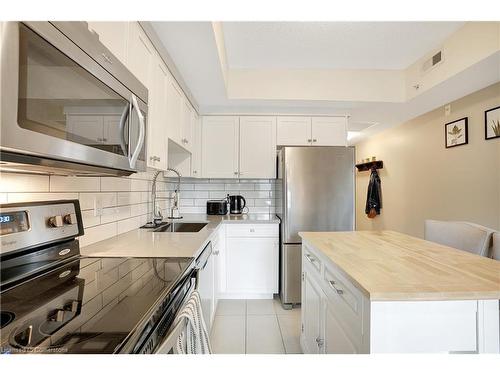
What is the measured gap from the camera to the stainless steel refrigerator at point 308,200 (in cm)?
252

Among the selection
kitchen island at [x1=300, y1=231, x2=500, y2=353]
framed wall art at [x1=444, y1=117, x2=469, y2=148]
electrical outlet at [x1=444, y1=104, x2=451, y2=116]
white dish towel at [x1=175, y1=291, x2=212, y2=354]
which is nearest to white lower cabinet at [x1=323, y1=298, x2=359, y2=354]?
kitchen island at [x1=300, y1=231, x2=500, y2=353]

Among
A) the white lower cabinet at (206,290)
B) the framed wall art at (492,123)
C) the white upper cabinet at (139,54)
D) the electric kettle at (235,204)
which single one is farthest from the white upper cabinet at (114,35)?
the framed wall art at (492,123)

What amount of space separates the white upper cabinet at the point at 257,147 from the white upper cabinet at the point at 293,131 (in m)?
0.09

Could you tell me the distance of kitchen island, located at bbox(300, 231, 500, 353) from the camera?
0.77m

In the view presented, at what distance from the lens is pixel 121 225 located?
170 cm

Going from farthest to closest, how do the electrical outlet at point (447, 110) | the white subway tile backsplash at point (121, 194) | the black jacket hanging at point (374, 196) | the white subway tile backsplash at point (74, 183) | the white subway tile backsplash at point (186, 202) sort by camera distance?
1. the black jacket hanging at point (374, 196)
2. the white subway tile backsplash at point (186, 202)
3. the electrical outlet at point (447, 110)
4. the white subway tile backsplash at point (74, 183)
5. the white subway tile backsplash at point (121, 194)

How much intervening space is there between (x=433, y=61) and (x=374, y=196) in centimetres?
269

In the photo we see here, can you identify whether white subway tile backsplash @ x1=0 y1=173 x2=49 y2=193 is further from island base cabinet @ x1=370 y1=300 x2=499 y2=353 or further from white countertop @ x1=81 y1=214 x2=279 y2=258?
island base cabinet @ x1=370 y1=300 x2=499 y2=353

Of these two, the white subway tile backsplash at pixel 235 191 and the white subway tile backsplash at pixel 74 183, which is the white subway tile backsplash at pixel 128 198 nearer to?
the white subway tile backsplash at pixel 74 183

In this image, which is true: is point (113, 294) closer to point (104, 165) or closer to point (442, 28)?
point (104, 165)

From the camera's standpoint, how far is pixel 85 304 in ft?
2.30

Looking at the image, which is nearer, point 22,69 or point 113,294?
point 22,69
